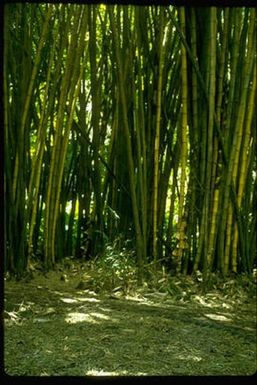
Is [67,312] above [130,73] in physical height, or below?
below

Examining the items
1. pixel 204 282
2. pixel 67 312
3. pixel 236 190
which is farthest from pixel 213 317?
pixel 236 190

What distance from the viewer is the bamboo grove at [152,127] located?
284 centimetres

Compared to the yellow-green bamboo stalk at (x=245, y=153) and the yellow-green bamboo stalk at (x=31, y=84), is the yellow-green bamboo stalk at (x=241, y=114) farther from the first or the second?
the yellow-green bamboo stalk at (x=31, y=84)

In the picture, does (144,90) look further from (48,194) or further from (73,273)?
(73,273)

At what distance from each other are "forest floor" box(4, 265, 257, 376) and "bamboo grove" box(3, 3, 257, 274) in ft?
0.71

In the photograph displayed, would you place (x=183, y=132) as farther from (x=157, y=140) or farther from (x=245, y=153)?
(x=245, y=153)

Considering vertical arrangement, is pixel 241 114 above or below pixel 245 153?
above

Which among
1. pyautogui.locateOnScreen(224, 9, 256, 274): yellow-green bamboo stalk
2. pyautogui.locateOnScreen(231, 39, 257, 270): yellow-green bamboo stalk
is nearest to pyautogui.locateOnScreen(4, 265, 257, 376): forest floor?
pyautogui.locateOnScreen(231, 39, 257, 270): yellow-green bamboo stalk

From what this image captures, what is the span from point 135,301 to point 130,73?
1197 mm

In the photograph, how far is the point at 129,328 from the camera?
2.19 m

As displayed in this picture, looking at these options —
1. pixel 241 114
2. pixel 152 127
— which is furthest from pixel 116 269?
pixel 241 114

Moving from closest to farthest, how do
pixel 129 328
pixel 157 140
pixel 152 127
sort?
pixel 129 328 → pixel 157 140 → pixel 152 127

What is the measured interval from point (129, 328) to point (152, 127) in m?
1.33

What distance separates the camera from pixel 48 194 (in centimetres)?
314
